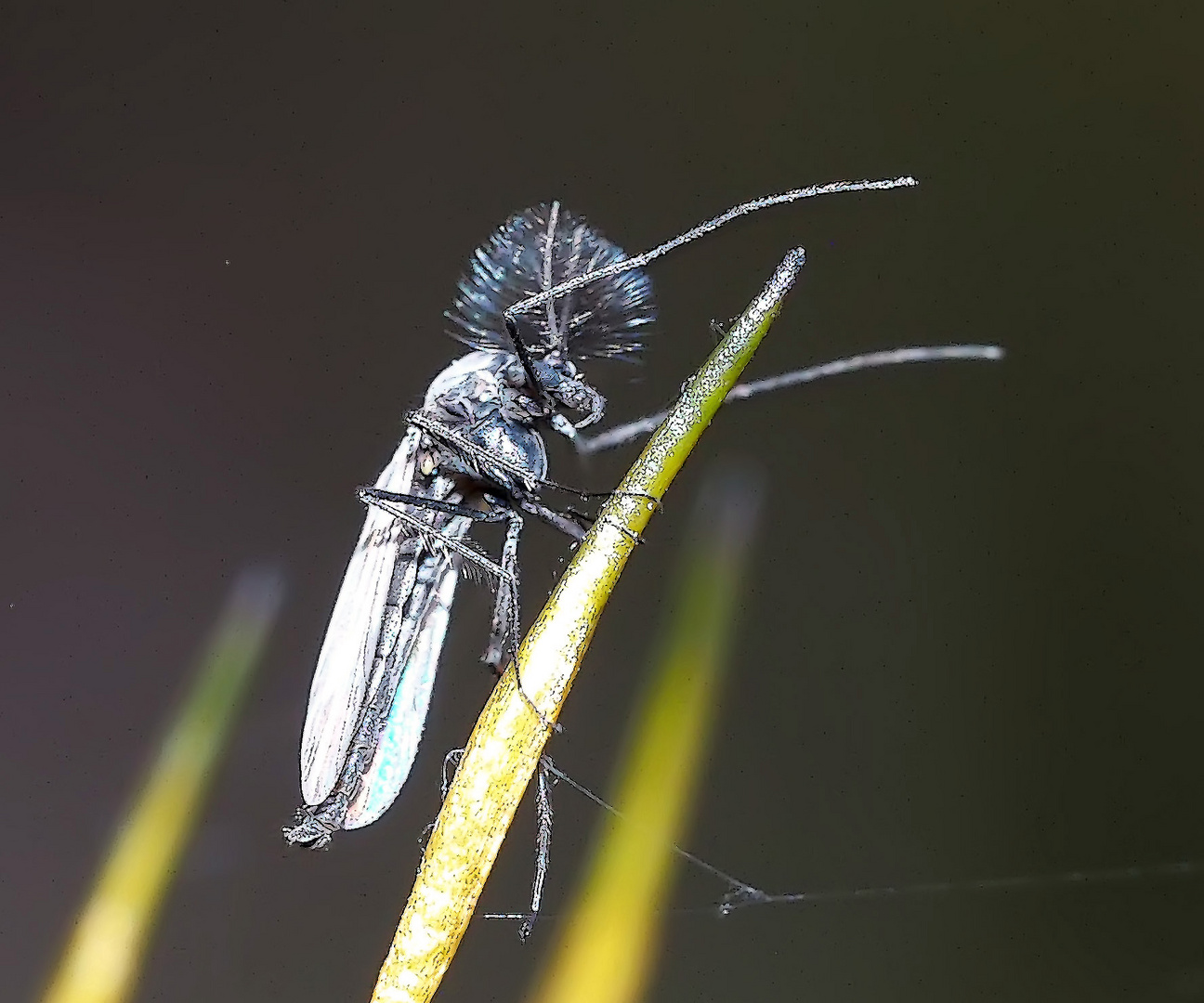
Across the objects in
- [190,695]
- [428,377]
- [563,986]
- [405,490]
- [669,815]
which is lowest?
[563,986]

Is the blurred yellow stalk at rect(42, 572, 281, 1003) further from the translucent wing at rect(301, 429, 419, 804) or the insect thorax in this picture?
the insect thorax

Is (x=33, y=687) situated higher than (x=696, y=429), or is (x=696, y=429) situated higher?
(x=696, y=429)

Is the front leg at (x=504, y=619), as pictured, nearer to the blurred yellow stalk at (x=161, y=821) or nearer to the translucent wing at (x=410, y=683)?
the translucent wing at (x=410, y=683)

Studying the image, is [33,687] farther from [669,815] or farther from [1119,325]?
[1119,325]

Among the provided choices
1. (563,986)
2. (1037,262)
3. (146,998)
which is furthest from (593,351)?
(146,998)

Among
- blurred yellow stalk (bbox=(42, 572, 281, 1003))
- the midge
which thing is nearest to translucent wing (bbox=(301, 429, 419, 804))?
the midge

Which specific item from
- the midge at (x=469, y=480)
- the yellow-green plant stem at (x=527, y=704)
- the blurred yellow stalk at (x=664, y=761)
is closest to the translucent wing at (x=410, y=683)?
the midge at (x=469, y=480)

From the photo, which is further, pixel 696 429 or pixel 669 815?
pixel 669 815
